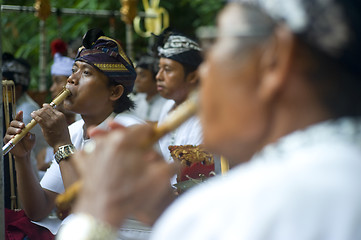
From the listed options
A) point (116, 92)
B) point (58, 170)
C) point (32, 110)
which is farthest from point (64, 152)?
point (32, 110)

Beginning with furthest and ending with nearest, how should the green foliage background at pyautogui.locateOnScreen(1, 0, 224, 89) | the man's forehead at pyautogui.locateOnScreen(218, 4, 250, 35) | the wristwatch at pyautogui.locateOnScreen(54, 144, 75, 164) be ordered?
the green foliage background at pyautogui.locateOnScreen(1, 0, 224, 89) → the wristwatch at pyautogui.locateOnScreen(54, 144, 75, 164) → the man's forehead at pyautogui.locateOnScreen(218, 4, 250, 35)

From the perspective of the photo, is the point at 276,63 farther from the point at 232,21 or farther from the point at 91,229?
the point at 91,229

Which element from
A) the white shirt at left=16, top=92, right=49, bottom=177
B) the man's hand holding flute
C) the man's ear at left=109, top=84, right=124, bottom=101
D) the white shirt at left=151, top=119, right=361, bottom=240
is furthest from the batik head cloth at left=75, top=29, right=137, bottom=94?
the white shirt at left=151, top=119, right=361, bottom=240

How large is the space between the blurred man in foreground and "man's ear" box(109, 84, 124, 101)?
2285mm

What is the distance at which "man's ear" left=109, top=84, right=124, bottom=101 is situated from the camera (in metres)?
3.59

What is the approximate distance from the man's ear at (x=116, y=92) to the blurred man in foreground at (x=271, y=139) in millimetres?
2285

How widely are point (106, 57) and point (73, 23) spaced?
6.68 meters

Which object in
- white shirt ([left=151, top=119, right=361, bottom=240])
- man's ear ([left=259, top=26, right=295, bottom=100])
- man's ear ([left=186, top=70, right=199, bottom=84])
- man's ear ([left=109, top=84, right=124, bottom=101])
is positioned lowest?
white shirt ([left=151, top=119, right=361, bottom=240])

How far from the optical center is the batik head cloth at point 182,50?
15.0 ft

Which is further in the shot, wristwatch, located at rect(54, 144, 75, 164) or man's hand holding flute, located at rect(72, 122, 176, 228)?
wristwatch, located at rect(54, 144, 75, 164)

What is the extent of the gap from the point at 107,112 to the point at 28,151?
1.75ft

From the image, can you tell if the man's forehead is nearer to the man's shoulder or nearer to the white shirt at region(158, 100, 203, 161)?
the man's shoulder

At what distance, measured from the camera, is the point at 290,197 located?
3.58 ft


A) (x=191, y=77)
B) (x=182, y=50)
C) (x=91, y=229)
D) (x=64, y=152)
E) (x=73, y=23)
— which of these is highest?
(x=73, y=23)
